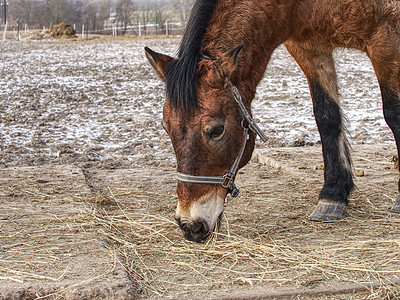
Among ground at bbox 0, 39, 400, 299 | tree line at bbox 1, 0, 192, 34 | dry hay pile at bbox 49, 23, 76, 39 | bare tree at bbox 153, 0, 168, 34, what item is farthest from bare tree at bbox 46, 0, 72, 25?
ground at bbox 0, 39, 400, 299

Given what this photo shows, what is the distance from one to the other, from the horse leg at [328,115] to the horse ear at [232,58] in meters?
1.38

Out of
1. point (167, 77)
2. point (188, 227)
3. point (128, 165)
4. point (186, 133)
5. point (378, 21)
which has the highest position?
point (378, 21)

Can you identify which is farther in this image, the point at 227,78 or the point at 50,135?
the point at 50,135

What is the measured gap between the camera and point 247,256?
3.02m

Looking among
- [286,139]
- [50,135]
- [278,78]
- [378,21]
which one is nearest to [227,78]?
[378,21]

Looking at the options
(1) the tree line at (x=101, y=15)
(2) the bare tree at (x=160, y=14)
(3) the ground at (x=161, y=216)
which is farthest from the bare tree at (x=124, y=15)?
(3) the ground at (x=161, y=216)

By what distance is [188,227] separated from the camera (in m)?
2.84

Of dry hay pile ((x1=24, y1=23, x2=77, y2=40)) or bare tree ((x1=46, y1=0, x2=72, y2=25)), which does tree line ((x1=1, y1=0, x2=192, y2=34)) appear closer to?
bare tree ((x1=46, y1=0, x2=72, y2=25))

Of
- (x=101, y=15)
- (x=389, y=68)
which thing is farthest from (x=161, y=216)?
(x=101, y=15)

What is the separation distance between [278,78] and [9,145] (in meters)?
7.18

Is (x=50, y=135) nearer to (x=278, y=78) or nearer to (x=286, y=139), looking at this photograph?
(x=286, y=139)

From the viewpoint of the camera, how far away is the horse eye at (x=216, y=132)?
2.87 m

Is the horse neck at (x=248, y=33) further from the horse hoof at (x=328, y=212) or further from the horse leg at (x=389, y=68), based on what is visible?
the horse hoof at (x=328, y=212)

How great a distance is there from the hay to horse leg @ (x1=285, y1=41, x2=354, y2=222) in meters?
0.45
